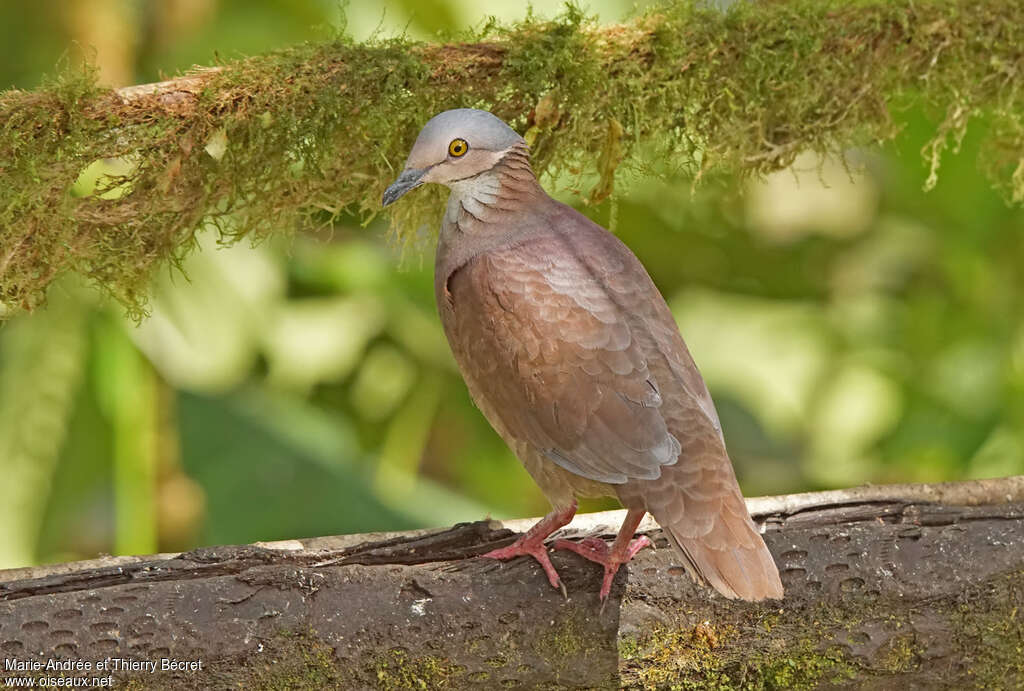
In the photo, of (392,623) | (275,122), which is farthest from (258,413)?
(392,623)

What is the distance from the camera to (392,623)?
2756 mm

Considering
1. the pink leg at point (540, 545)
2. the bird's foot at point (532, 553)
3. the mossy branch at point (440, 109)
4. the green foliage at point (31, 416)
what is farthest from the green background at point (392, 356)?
the bird's foot at point (532, 553)

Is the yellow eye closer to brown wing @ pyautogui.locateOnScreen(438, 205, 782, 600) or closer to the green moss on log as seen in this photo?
brown wing @ pyautogui.locateOnScreen(438, 205, 782, 600)

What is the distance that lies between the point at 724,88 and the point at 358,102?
1.08 meters

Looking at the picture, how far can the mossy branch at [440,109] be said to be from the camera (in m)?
3.03

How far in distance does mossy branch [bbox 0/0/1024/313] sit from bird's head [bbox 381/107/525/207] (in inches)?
10.6

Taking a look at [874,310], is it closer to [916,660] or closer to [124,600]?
[916,660]

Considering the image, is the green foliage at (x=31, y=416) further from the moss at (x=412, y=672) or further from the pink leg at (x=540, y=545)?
the moss at (x=412, y=672)

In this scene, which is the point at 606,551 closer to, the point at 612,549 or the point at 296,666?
the point at 612,549

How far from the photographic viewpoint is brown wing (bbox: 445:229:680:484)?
9.36 ft

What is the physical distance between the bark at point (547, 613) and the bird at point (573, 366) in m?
0.14

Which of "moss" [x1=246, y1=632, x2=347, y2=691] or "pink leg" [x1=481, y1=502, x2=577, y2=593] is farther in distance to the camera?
"pink leg" [x1=481, y1=502, x2=577, y2=593]

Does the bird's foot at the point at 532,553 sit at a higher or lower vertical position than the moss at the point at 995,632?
higher

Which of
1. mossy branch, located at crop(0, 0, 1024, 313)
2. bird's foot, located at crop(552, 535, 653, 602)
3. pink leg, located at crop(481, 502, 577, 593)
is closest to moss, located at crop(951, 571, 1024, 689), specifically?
bird's foot, located at crop(552, 535, 653, 602)
